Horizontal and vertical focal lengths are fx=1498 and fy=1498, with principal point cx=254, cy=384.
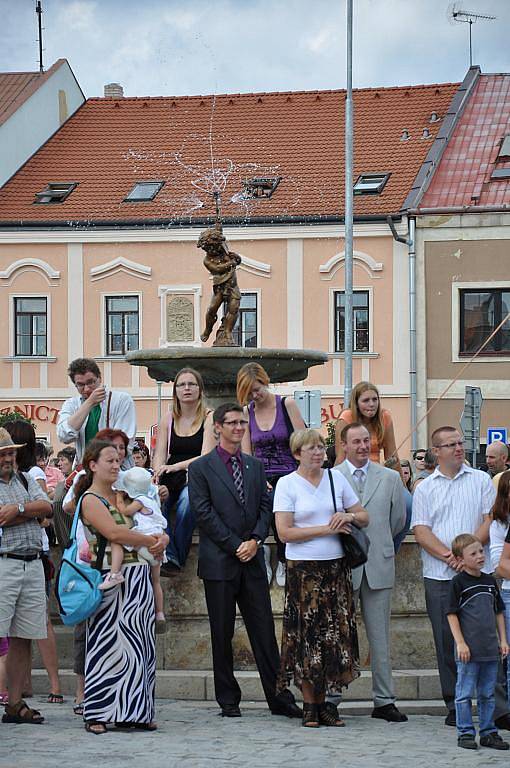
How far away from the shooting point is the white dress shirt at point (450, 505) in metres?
9.56

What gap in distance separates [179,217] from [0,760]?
Result: 28.7 meters

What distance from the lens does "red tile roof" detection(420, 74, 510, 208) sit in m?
34.9

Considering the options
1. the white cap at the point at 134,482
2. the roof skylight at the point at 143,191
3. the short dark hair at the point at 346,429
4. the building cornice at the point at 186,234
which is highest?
the roof skylight at the point at 143,191

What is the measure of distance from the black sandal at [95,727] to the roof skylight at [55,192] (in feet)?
96.2

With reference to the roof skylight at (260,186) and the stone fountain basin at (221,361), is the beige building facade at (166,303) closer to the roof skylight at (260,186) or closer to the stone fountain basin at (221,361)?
the roof skylight at (260,186)

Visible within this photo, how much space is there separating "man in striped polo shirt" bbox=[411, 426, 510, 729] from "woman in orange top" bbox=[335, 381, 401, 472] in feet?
3.16

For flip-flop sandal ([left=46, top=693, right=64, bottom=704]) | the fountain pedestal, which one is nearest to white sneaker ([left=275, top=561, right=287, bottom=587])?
flip-flop sandal ([left=46, top=693, right=64, bottom=704])

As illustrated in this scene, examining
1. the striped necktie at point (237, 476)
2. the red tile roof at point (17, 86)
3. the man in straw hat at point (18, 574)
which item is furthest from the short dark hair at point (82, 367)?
A: the red tile roof at point (17, 86)

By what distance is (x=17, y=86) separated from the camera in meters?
41.8

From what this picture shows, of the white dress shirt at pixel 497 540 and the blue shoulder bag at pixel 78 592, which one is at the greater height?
the white dress shirt at pixel 497 540

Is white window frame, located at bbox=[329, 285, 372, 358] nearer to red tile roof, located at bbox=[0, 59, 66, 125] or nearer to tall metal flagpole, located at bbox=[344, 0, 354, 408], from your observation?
tall metal flagpole, located at bbox=[344, 0, 354, 408]

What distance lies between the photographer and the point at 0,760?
26.6 ft

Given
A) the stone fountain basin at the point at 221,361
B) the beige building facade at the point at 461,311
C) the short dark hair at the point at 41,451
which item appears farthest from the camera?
the beige building facade at the point at 461,311

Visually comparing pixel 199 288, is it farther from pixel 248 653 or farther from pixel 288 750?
pixel 288 750
